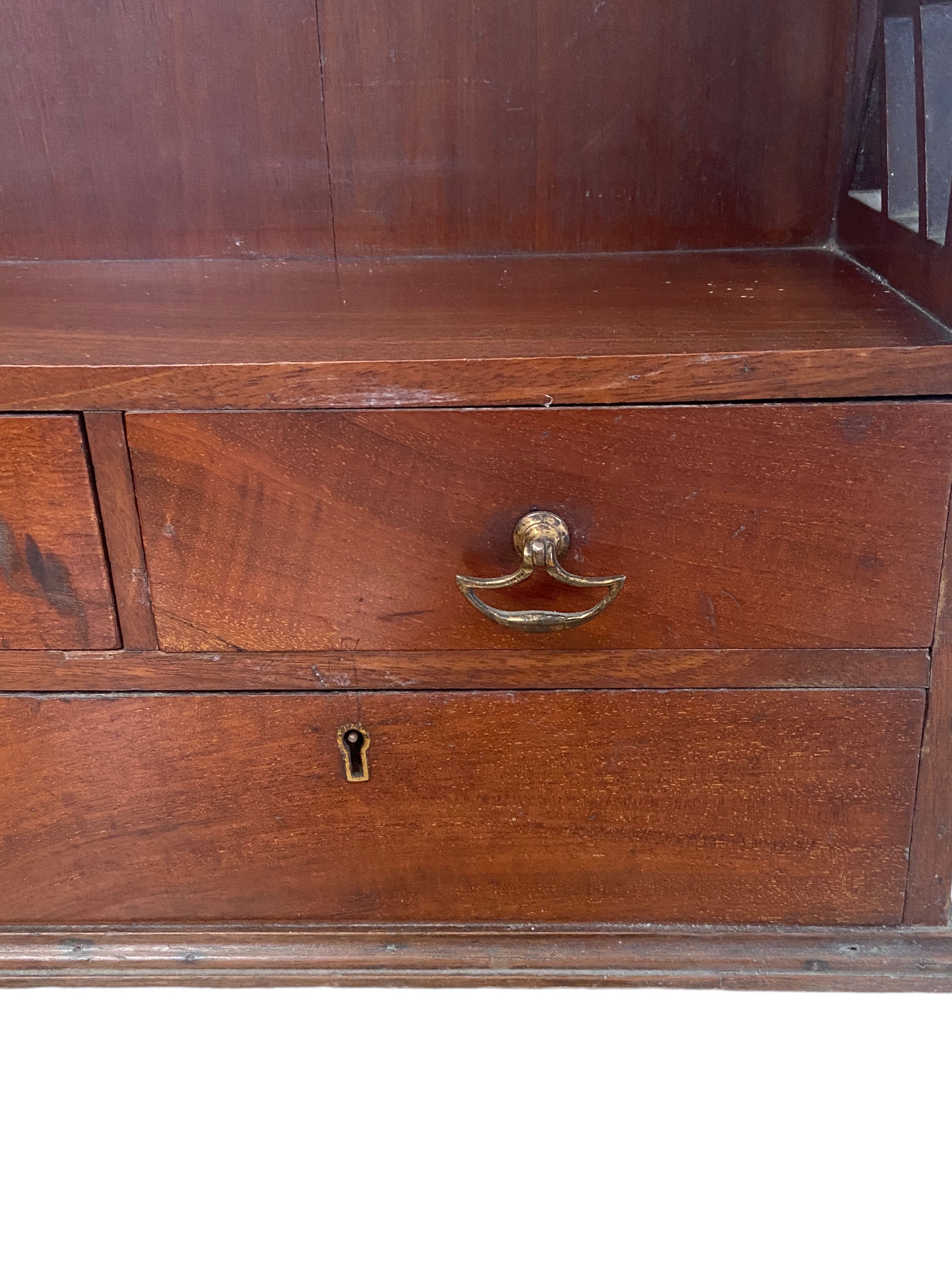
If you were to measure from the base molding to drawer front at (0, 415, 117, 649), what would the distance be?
1.06 ft

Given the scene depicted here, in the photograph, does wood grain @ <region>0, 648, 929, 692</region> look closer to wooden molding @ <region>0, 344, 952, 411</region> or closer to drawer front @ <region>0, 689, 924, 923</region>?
drawer front @ <region>0, 689, 924, 923</region>

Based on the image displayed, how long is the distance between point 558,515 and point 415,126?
61 centimetres

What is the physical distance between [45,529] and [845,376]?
66 centimetres

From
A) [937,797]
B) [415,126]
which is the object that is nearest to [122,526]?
[415,126]

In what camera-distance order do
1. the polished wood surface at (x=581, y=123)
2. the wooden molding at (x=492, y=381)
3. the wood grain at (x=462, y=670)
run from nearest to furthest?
the wooden molding at (x=492, y=381) < the wood grain at (x=462, y=670) < the polished wood surface at (x=581, y=123)

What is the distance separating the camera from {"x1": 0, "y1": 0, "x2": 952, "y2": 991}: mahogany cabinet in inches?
33.0

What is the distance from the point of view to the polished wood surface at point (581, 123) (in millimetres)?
1154

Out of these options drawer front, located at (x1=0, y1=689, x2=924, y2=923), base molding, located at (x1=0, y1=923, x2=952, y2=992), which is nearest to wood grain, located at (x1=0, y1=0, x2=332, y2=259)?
drawer front, located at (x1=0, y1=689, x2=924, y2=923)

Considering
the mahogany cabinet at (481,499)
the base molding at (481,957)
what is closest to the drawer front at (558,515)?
the mahogany cabinet at (481,499)

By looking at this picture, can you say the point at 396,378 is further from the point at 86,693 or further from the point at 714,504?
the point at 86,693

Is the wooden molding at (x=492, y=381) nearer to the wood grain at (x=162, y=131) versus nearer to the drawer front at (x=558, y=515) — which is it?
the drawer front at (x=558, y=515)

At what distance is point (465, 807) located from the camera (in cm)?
98

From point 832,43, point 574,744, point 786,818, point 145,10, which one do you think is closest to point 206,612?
point 574,744

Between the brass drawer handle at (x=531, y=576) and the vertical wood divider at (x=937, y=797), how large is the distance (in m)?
0.28
